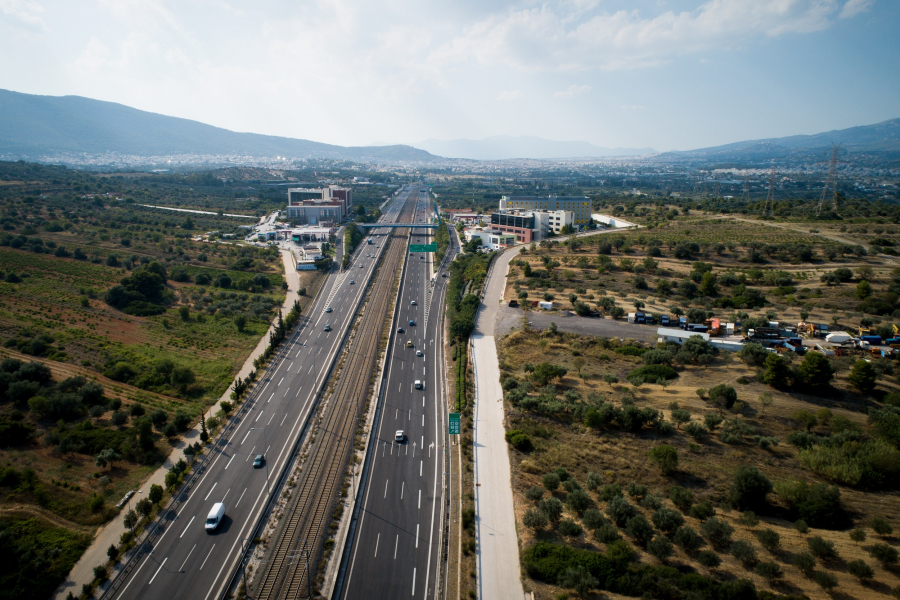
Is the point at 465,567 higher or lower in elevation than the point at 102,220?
lower

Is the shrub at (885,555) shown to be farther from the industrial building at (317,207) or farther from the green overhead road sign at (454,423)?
the industrial building at (317,207)

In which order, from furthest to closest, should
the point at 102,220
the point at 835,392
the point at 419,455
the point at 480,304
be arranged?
the point at 102,220, the point at 480,304, the point at 835,392, the point at 419,455

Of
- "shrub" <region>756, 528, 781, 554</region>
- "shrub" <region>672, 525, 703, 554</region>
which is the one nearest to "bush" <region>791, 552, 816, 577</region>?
"shrub" <region>756, 528, 781, 554</region>

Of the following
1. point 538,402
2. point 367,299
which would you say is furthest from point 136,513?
point 367,299

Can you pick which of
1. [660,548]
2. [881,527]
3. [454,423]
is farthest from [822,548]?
[454,423]

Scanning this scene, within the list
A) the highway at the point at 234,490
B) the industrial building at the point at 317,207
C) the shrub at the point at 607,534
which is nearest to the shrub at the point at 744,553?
the shrub at the point at 607,534

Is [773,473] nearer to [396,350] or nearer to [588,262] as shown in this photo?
[396,350]

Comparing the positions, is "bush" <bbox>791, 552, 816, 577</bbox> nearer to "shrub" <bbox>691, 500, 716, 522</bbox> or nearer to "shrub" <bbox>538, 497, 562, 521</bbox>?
"shrub" <bbox>691, 500, 716, 522</bbox>
